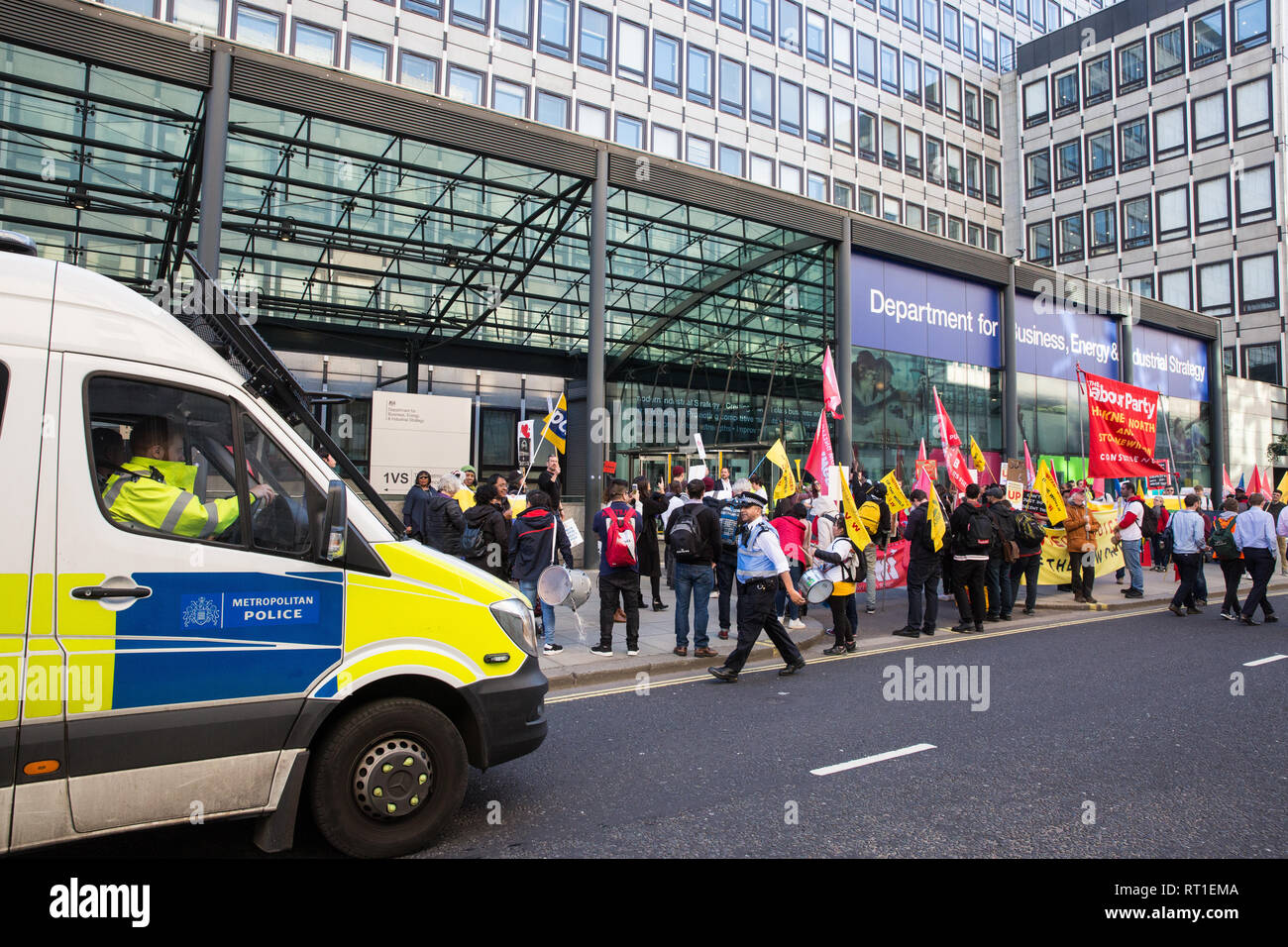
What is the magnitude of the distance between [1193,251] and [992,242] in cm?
914

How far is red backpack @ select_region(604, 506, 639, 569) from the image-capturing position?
8.59 m

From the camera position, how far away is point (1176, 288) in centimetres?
4066

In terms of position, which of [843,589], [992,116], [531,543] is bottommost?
[843,589]

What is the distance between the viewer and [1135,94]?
4178 cm

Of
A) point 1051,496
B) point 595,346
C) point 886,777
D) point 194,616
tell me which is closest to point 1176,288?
point 1051,496

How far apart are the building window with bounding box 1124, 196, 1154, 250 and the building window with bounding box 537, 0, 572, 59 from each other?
3058 centimetres

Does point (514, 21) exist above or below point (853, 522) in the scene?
above

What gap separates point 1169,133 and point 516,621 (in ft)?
158

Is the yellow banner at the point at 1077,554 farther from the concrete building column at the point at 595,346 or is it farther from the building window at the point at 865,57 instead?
the building window at the point at 865,57

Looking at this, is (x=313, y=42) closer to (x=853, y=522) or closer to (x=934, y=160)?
(x=853, y=522)

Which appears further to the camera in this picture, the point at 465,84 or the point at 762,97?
the point at 762,97

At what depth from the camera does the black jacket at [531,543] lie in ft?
28.7

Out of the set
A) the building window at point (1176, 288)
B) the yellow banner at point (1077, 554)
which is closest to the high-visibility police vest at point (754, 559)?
the yellow banner at point (1077, 554)

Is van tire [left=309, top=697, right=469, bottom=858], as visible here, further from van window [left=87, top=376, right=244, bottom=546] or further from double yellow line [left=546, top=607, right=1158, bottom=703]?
double yellow line [left=546, top=607, right=1158, bottom=703]
